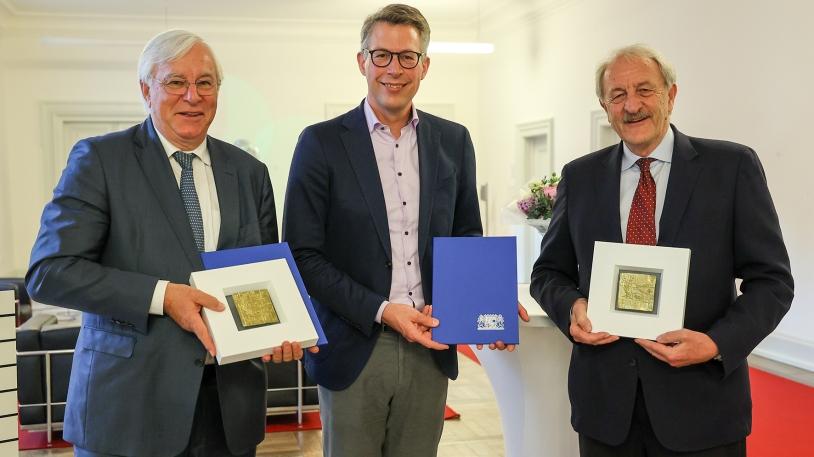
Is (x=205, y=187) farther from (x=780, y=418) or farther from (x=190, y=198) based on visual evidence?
(x=780, y=418)

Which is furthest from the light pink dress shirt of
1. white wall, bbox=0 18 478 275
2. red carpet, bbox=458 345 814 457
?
white wall, bbox=0 18 478 275

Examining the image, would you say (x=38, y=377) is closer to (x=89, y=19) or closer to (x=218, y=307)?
(x=218, y=307)

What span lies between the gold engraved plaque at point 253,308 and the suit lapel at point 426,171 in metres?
0.50

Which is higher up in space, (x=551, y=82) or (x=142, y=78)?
(x=551, y=82)

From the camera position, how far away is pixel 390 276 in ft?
6.91

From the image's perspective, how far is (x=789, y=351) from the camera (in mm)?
4711

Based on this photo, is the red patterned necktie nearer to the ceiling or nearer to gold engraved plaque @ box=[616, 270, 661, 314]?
gold engraved plaque @ box=[616, 270, 661, 314]

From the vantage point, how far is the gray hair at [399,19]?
205 centimetres

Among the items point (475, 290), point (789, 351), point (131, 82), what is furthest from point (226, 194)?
point (131, 82)

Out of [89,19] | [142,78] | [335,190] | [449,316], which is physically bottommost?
[449,316]

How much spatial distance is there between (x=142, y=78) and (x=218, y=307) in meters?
0.62

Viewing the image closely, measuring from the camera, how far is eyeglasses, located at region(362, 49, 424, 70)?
206cm

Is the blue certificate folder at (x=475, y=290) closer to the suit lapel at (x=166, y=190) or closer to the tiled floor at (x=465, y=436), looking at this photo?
the suit lapel at (x=166, y=190)

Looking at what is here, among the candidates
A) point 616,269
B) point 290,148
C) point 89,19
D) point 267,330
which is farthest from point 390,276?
point 89,19
